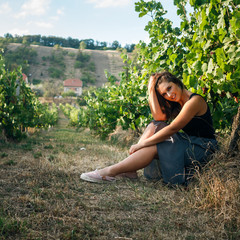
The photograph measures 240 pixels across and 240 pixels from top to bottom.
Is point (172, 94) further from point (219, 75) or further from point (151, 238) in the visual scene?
point (151, 238)

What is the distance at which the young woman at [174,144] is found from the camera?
2.24 meters

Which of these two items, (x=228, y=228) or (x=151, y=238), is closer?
(x=151, y=238)

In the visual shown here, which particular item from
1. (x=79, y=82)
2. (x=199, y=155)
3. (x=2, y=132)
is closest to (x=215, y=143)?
(x=199, y=155)

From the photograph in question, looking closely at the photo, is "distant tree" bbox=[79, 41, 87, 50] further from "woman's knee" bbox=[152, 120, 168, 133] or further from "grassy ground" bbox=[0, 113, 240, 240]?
"grassy ground" bbox=[0, 113, 240, 240]

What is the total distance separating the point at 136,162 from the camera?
2.44m

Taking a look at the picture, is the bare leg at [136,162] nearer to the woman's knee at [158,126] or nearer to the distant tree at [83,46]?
the woman's knee at [158,126]

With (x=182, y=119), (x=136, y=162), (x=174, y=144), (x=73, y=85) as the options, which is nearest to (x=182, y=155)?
(x=174, y=144)

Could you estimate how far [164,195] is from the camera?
6.96ft

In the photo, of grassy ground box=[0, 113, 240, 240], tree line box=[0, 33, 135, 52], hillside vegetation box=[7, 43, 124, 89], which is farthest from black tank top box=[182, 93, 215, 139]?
tree line box=[0, 33, 135, 52]

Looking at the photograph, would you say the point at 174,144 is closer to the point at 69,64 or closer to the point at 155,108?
the point at 155,108

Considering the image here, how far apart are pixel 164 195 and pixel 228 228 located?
719 mm

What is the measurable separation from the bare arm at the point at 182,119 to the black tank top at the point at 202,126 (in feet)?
0.28

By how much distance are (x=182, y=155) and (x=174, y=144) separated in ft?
0.42

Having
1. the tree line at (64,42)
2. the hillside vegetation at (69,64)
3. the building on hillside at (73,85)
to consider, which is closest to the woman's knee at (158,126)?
the hillside vegetation at (69,64)
